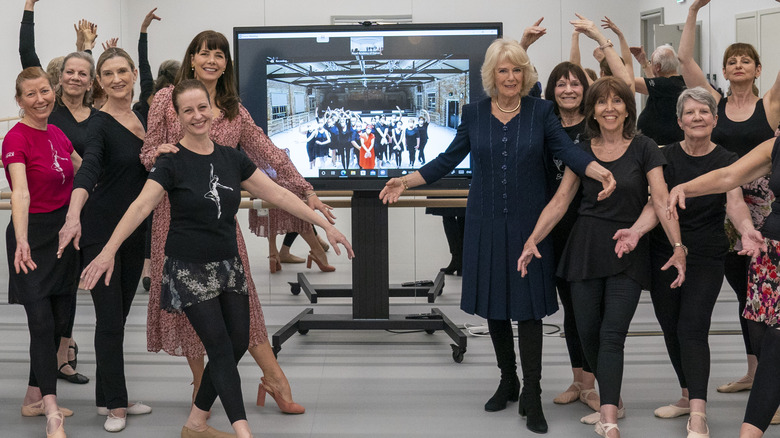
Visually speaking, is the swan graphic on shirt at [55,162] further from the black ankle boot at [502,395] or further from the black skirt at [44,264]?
the black ankle boot at [502,395]

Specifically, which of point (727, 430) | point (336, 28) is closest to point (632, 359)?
point (727, 430)

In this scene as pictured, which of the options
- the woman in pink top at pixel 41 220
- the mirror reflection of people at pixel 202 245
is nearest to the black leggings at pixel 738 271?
the mirror reflection of people at pixel 202 245

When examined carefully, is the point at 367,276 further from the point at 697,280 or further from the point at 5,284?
the point at 5,284

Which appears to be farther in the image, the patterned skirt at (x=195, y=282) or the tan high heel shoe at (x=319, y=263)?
the tan high heel shoe at (x=319, y=263)

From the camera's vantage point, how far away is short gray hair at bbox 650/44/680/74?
199 inches

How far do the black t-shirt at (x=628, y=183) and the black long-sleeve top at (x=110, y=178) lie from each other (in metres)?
1.80

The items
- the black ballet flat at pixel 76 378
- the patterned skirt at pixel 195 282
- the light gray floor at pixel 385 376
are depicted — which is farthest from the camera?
the black ballet flat at pixel 76 378

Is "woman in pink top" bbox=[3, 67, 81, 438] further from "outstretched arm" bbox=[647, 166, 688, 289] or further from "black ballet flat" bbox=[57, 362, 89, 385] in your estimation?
"outstretched arm" bbox=[647, 166, 688, 289]

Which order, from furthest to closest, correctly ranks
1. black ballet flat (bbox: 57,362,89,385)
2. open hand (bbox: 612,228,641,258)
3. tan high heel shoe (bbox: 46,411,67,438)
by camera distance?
1. black ballet flat (bbox: 57,362,89,385)
2. tan high heel shoe (bbox: 46,411,67,438)
3. open hand (bbox: 612,228,641,258)

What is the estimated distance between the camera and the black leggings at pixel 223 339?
3.06 meters

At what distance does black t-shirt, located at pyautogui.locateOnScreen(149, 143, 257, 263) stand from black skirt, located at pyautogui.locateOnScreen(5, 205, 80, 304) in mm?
629

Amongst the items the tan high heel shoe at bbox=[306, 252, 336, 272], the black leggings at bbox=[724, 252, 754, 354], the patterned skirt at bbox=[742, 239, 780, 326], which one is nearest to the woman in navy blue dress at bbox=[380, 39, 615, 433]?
the patterned skirt at bbox=[742, 239, 780, 326]

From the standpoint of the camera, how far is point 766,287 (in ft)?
9.93

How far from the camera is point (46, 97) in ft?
11.3
